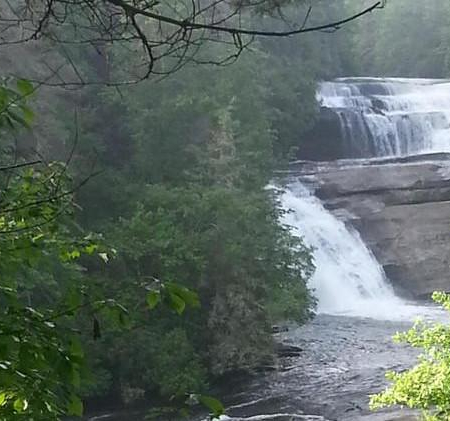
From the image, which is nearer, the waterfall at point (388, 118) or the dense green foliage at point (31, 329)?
the dense green foliage at point (31, 329)

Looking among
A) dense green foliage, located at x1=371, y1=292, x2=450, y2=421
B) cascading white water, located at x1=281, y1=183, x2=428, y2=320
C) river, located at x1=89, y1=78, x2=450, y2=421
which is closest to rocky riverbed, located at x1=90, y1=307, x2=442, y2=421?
river, located at x1=89, y1=78, x2=450, y2=421

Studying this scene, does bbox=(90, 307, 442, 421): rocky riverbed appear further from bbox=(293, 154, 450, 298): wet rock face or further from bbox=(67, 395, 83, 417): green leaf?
bbox=(67, 395, 83, 417): green leaf

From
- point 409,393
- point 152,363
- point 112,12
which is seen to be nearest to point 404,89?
Result: point 152,363

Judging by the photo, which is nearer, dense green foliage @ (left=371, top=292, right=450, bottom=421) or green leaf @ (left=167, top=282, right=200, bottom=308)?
green leaf @ (left=167, top=282, right=200, bottom=308)

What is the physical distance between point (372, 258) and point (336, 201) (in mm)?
2047

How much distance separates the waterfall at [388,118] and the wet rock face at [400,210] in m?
2.64

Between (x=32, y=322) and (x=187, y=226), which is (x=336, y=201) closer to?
(x=187, y=226)

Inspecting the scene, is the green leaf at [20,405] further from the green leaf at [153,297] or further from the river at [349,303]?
the river at [349,303]

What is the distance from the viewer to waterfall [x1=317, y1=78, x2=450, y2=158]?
2770 centimetres

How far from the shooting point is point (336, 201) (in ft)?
76.2

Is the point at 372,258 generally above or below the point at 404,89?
below

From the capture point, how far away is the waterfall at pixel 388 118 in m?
27.7

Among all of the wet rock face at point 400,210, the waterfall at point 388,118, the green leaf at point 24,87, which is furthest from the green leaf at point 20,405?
the waterfall at point 388,118

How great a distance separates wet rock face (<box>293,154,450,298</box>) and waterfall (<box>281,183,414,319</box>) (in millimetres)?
373
